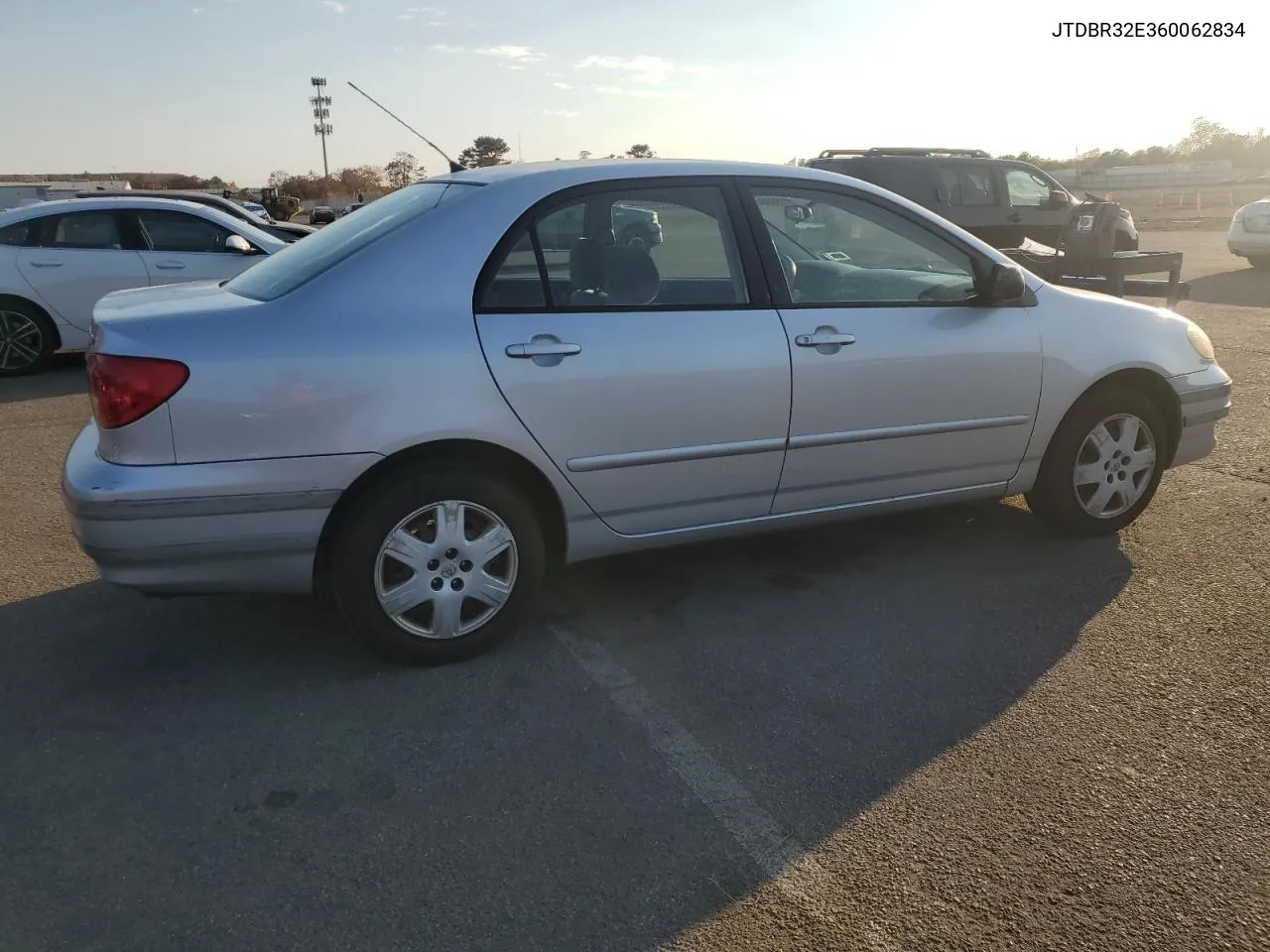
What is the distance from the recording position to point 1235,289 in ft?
46.0

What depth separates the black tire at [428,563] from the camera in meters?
3.43

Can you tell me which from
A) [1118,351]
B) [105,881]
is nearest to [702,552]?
[1118,351]

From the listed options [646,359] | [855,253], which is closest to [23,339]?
[646,359]

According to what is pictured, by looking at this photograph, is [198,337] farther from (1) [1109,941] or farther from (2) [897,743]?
(1) [1109,941]

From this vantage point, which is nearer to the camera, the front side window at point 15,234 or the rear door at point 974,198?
the front side window at point 15,234

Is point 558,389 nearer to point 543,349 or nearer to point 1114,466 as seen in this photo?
point 543,349

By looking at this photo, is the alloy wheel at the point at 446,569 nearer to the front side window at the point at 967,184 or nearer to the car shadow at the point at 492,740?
the car shadow at the point at 492,740

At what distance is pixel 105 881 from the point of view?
2572 mm

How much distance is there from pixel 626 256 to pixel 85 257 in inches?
291

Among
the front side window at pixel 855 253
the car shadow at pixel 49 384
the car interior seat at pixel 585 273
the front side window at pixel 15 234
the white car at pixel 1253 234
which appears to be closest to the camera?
the car interior seat at pixel 585 273

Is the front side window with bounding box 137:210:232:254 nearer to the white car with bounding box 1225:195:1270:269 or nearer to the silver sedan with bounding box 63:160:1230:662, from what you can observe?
the silver sedan with bounding box 63:160:1230:662

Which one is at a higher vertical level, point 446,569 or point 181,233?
point 181,233

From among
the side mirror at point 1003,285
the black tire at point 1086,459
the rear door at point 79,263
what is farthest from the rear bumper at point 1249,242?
the rear door at point 79,263

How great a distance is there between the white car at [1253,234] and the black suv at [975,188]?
11.0 feet
